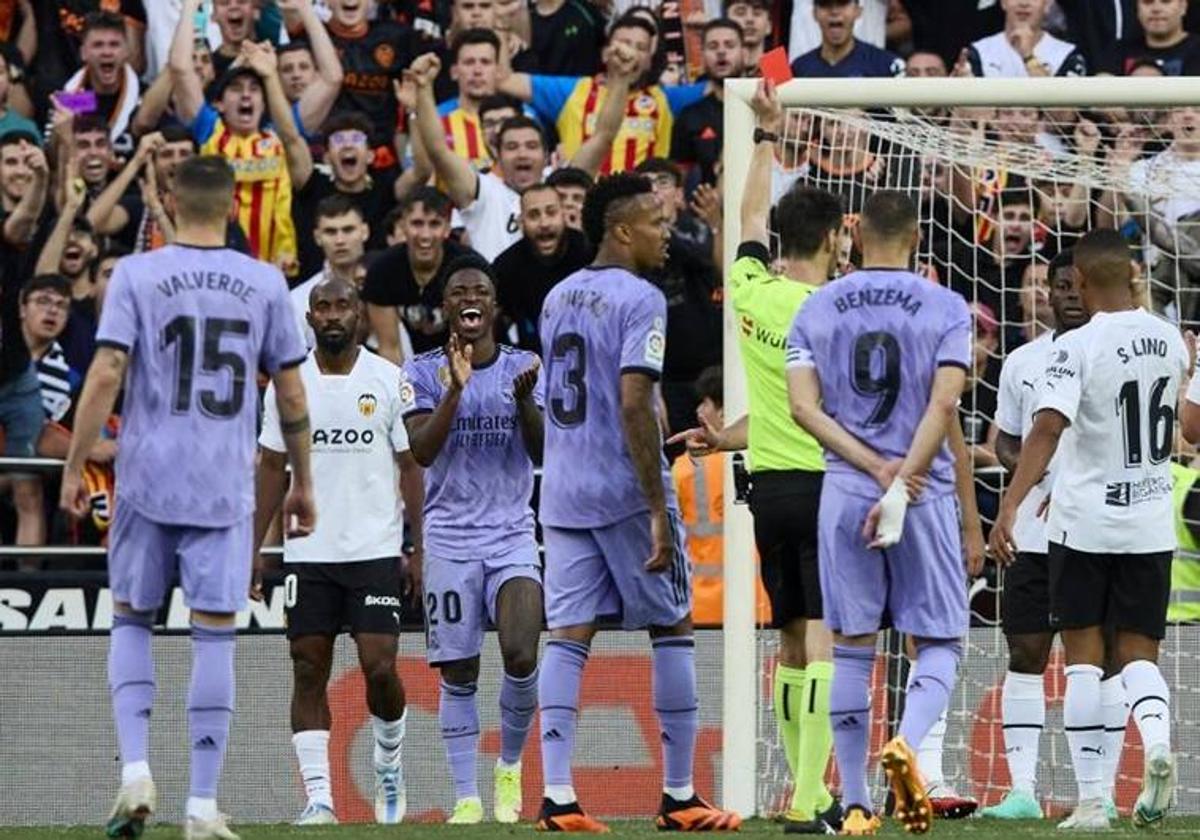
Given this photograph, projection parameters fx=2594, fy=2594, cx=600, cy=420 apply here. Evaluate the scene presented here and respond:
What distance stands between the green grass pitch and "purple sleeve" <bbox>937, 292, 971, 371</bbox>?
185 cm

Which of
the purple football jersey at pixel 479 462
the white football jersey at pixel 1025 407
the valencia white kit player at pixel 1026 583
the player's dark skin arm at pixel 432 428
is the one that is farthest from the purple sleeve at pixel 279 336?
the valencia white kit player at pixel 1026 583

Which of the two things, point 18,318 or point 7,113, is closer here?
point 18,318

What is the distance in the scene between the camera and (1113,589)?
11109mm

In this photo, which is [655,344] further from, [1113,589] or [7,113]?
[7,113]

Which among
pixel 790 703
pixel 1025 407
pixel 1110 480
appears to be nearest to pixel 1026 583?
pixel 1025 407

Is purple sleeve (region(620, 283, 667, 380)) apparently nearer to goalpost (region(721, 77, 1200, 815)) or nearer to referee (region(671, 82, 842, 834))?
referee (region(671, 82, 842, 834))

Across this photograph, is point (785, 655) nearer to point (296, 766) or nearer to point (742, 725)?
point (742, 725)

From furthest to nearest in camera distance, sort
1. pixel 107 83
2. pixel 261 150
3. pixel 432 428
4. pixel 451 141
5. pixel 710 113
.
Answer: pixel 107 83 → pixel 710 113 → pixel 451 141 → pixel 261 150 → pixel 432 428

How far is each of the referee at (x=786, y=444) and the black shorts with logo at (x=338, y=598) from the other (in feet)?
6.43

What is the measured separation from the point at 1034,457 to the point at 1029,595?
5.45 ft

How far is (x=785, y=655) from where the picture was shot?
1116 cm

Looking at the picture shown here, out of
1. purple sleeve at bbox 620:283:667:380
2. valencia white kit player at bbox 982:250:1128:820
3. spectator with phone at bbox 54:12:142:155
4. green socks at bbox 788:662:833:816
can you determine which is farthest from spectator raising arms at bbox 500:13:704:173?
green socks at bbox 788:662:833:816

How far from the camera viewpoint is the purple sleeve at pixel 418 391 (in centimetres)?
1195

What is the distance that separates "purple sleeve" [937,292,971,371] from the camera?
9500mm
